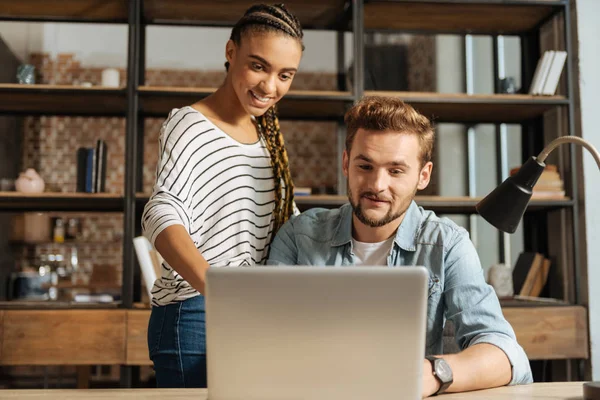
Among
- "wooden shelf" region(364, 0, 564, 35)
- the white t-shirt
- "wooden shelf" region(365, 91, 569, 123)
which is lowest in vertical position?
the white t-shirt

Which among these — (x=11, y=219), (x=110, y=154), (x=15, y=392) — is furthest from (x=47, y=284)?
(x=15, y=392)

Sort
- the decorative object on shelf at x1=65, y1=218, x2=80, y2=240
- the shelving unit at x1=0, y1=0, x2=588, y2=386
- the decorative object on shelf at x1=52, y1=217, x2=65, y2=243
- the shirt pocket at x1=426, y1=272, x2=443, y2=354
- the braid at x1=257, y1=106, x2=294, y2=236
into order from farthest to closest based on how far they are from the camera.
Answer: the decorative object on shelf at x1=65, y1=218, x2=80, y2=240 → the decorative object on shelf at x1=52, y1=217, x2=65, y2=243 → the shelving unit at x1=0, y1=0, x2=588, y2=386 → the braid at x1=257, y1=106, x2=294, y2=236 → the shirt pocket at x1=426, y1=272, x2=443, y2=354

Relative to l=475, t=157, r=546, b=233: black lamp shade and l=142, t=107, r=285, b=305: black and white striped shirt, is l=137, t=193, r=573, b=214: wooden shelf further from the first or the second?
l=475, t=157, r=546, b=233: black lamp shade

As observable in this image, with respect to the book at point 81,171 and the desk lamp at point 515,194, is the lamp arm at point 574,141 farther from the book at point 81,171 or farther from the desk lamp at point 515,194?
the book at point 81,171

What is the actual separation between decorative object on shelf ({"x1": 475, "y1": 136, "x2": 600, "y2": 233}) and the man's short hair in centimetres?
28

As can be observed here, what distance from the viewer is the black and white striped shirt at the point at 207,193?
1.48m

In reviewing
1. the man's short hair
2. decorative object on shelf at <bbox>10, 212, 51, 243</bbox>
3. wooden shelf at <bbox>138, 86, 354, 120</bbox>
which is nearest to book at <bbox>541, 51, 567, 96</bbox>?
wooden shelf at <bbox>138, 86, 354, 120</bbox>

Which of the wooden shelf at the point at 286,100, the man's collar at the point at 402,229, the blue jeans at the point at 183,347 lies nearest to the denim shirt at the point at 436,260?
the man's collar at the point at 402,229

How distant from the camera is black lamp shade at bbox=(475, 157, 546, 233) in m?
1.26

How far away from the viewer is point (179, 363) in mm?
1459

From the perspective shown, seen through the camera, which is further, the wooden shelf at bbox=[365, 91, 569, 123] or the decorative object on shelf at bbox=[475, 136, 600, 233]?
the wooden shelf at bbox=[365, 91, 569, 123]

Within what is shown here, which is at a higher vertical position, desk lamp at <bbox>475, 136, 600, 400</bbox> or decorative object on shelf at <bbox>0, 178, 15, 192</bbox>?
decorative object on shelf at <bbox>0, 178, 15, 192</bbox>

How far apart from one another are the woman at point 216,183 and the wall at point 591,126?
1875mm

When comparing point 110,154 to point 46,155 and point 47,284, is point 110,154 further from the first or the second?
point 47,284
